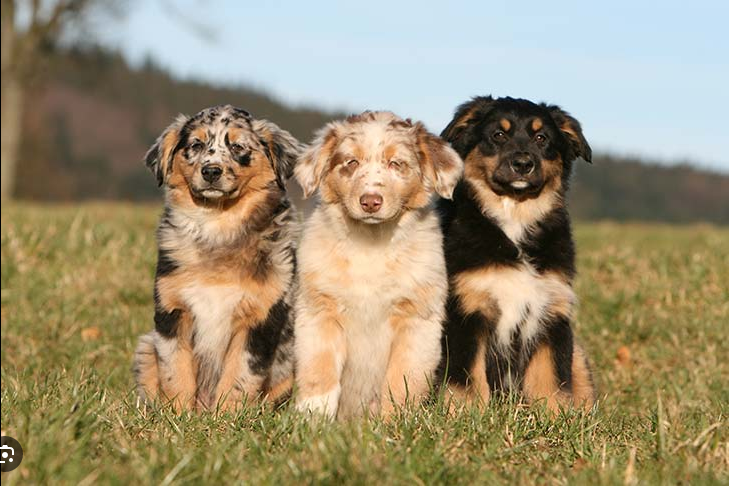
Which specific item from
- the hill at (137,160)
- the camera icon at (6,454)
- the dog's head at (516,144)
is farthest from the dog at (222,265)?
the hill at (137,160)

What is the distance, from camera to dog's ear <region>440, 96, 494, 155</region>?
5.69m

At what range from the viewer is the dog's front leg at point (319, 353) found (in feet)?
16.7

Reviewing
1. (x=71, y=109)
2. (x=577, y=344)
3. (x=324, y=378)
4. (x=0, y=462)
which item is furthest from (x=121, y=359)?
(x=71, y=109)

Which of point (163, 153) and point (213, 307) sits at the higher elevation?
point (163, 153)

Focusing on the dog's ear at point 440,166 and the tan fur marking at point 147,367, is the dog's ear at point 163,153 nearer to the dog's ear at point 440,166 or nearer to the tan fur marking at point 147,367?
the tan fur marking at point 147,367

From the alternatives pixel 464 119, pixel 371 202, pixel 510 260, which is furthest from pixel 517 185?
pixel 371 202

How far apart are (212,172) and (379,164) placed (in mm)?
1049

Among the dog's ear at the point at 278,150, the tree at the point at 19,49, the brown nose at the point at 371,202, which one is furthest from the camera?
the tree at the point at 19,49

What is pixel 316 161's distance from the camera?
5332mm

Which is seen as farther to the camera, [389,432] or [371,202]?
[371,202]

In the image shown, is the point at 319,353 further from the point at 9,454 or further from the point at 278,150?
the point at 9,454

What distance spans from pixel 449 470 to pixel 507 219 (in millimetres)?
2221

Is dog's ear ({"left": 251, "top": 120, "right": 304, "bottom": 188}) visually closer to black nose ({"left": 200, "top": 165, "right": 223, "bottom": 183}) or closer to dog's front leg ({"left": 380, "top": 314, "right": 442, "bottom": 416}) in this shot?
black nose ({"left": 200, "top": 165, "right": 223, "bottom": 183})

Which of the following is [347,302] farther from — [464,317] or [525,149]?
[525,149]
